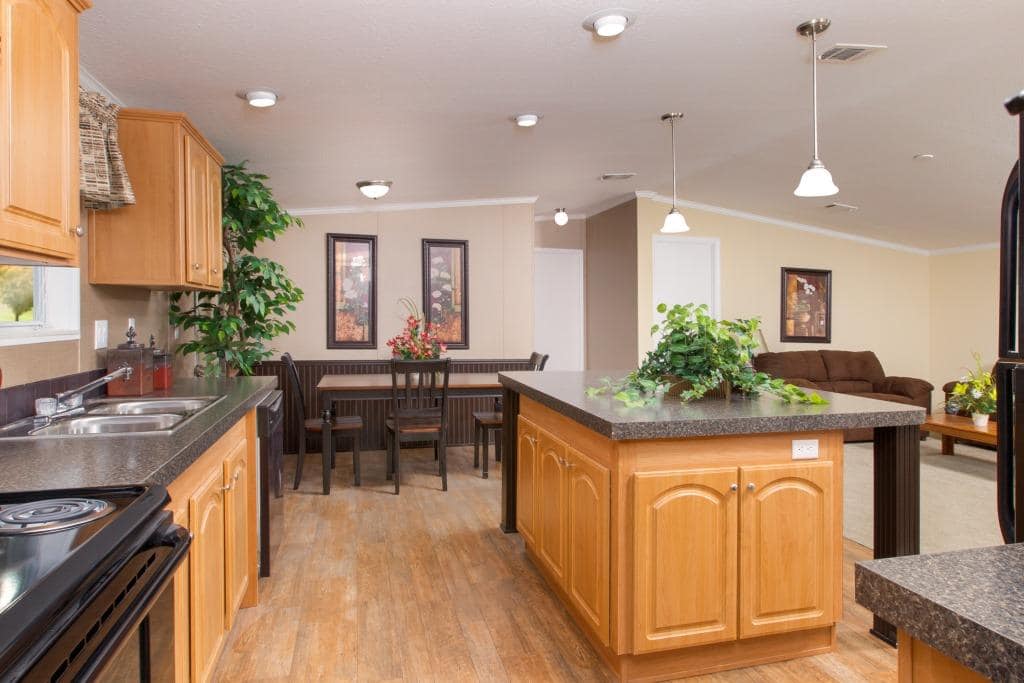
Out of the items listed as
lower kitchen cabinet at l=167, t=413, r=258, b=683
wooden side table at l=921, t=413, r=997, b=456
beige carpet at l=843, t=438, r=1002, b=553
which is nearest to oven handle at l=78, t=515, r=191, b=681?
lower kitchen cabinet at l=167, t=413, r=258, b=683

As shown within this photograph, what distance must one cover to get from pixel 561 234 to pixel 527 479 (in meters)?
5.22

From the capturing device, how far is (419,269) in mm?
6332

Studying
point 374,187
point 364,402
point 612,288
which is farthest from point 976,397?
point 364,402

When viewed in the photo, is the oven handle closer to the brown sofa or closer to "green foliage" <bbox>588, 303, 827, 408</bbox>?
"green foliage" <bbox>588, 303, 827, 408</bbox>

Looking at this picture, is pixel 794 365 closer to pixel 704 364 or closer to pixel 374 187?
pixel 374 187

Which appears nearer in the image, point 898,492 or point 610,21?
point 898,492

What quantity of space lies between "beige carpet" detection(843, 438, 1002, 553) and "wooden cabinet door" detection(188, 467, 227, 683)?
3.24m

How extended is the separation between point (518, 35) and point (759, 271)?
5940mm

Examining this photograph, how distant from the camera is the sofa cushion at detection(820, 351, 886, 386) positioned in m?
7.78

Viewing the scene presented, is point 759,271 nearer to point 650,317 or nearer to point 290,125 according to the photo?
point 650,317

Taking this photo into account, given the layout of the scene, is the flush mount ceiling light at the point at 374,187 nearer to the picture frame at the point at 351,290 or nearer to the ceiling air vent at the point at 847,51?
the picture frame at the point at 351,290

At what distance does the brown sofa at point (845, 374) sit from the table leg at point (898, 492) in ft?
16.2

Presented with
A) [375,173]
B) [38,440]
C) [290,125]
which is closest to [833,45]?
[290,125]

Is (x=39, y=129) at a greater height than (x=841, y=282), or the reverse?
(x=841, y=282)
